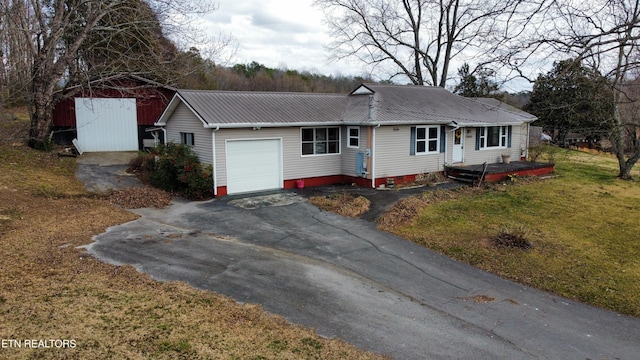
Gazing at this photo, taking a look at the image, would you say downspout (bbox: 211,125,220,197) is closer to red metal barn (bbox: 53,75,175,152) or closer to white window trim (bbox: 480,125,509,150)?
red metal barn (bbox: 53,75,175,152)

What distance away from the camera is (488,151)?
72.7 ft

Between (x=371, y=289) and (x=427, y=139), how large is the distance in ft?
41.1

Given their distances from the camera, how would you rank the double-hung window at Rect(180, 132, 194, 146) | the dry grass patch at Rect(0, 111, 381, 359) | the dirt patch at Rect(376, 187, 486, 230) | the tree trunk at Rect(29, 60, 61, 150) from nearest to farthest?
1. the dry grass patch at Rect(0, 111, 381, 359)
2. the dirt patch at Rect(376, 187, 486, 230)
3. the double-hung window at Rect(180, 132, 194, 146)
4. the tree trunk at Rect(29, 60, 61, 150)

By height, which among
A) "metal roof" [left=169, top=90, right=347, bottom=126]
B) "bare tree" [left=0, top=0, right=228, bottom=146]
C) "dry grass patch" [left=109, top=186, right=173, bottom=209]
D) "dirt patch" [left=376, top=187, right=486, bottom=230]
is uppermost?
"bare tree" [left=0, top=0, right=228, bottom=146]

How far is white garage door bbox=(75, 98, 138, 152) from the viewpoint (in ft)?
74.8

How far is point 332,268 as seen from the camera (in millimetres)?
9203

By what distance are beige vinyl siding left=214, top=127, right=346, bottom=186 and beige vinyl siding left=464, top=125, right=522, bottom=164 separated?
6733 mm

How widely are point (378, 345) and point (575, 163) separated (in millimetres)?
26829

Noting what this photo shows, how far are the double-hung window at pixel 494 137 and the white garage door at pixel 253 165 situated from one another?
10.8 metres

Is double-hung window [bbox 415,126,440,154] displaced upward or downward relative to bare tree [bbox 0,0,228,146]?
downward

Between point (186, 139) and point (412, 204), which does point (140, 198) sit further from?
point (412, 204)

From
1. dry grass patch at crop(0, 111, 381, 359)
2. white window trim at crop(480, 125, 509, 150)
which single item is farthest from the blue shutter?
dry grass patch at crop(0, 111, 381, 359)

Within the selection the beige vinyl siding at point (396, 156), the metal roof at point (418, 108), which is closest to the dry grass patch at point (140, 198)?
the metal roof at point (418, 108)

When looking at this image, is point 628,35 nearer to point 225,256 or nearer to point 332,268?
point 332,268
